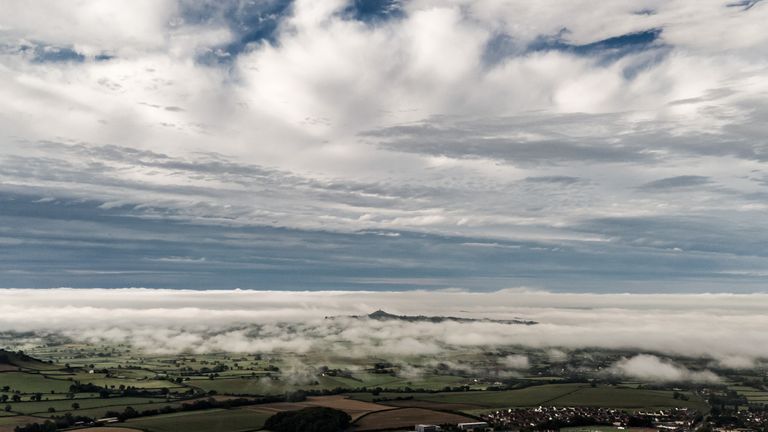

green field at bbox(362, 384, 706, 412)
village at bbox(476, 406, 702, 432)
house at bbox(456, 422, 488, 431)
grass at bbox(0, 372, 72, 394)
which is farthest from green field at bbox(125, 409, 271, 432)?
grass at bbox(0, 372, 72, 394)

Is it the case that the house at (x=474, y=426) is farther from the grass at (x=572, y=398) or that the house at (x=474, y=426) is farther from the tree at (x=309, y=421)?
the grass at (x=572, y=398)

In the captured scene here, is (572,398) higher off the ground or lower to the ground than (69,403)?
lower

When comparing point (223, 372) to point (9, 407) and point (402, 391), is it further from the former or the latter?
point (9, 407)

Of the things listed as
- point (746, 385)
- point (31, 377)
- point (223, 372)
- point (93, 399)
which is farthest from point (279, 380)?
point (746, 385)

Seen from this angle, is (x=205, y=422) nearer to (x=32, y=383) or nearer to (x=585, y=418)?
(x=32, y=383)

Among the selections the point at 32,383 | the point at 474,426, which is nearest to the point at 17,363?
the point at 32,383

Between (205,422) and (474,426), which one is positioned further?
(474,426)
